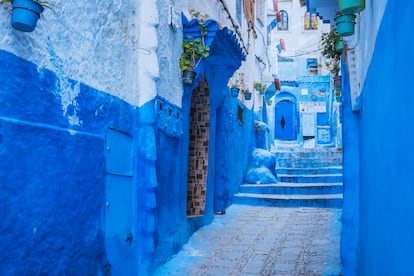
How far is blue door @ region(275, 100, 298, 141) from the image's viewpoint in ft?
94.8

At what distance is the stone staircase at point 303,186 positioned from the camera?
1080cm

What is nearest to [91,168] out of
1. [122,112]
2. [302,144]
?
[122,112]

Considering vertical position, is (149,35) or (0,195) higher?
(149,35)

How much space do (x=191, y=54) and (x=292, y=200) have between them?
5.68 metres

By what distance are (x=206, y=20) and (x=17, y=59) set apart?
398cm

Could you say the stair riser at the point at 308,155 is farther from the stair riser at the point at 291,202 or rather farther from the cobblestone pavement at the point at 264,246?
the cobblestone pavement at the point at 264,246

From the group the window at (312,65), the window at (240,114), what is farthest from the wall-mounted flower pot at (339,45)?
the window at (312,65)

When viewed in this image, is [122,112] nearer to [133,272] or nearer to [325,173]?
[133,272]

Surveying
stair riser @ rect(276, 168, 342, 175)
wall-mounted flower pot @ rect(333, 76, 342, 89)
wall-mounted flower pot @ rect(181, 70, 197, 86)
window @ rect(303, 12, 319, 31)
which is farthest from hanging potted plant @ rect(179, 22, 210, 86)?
window @ rect(303, 12, 319, 31)

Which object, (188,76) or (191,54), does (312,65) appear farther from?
(188,76)

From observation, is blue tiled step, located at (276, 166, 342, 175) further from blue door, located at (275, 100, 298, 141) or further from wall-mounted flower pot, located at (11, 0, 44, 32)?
blue door, located at (275, 100, 298, 141)

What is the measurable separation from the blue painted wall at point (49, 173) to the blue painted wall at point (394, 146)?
2.18m

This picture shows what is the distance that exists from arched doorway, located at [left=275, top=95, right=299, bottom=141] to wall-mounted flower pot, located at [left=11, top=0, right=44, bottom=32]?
2660cm

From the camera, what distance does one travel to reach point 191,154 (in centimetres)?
845
